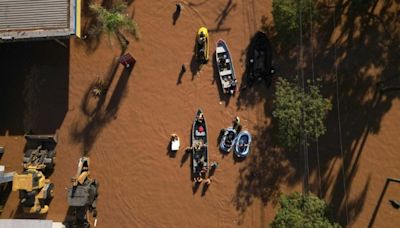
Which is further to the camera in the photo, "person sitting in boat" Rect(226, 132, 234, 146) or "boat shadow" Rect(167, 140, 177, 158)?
"boat shadow" Rect(167, 140, 177, 158)

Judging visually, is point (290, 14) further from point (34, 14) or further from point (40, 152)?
point (40, 152)

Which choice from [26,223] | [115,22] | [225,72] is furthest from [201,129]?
[26,223]

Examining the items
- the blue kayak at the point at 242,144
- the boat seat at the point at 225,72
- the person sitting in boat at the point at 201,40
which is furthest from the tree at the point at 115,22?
the blue kayak at the point at 242,144

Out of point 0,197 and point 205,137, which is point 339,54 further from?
point 0,197

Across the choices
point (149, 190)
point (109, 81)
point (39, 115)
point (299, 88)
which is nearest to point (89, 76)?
point (109, 81)

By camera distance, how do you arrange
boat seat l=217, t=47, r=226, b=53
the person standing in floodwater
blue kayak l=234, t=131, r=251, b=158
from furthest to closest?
1. the person standing in floodwater
2. boat seat l=217, t=47, r=226, b=53
3. blue kayak l=234, t=131, r=251, b=158

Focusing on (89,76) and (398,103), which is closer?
(398,103)

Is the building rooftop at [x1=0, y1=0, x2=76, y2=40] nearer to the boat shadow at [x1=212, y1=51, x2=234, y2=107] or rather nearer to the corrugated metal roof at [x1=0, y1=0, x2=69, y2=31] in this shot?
the corrugated metal roof at [x1=0, y1=0, x2=69, y2=31]

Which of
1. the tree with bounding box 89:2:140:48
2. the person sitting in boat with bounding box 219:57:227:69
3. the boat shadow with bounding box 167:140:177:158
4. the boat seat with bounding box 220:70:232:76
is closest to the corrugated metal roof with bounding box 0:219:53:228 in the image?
the boat shadow with bounding box 167:140:177:158
